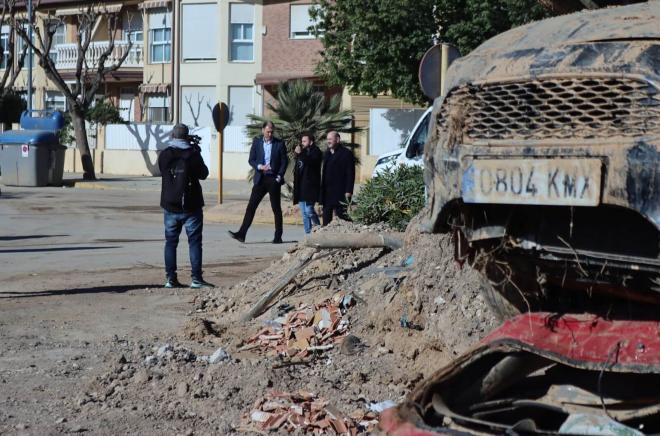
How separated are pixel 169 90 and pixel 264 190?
31218 millimetres

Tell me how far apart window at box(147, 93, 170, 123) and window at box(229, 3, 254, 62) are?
4.73m

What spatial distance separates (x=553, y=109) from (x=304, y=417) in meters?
2.48

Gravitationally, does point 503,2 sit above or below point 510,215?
above

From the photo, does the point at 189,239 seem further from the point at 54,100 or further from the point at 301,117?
the point at 54,100

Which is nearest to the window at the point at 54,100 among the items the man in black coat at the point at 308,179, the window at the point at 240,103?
the window at the point at 240,103

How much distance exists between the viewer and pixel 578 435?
14.8ft

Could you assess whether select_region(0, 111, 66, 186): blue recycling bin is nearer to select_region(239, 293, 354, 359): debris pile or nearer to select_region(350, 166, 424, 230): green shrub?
select_region(350, 166, 424, 230): green shrub

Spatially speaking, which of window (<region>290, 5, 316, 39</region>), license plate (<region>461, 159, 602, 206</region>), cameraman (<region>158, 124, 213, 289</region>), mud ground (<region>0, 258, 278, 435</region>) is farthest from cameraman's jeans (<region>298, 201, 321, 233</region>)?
window (<region>290, 5, 316, 39</region>)

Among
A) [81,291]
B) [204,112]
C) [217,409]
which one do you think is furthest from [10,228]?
[204,112]

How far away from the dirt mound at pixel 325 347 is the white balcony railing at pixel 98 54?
41.4 meters

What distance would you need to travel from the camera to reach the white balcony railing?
163 ft

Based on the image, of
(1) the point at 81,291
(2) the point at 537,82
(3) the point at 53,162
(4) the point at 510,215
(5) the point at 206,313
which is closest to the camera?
(2) the point at 537,82

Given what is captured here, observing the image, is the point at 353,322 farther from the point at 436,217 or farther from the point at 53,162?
the point at 53,162

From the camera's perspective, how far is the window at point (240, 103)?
4395 centimetres
